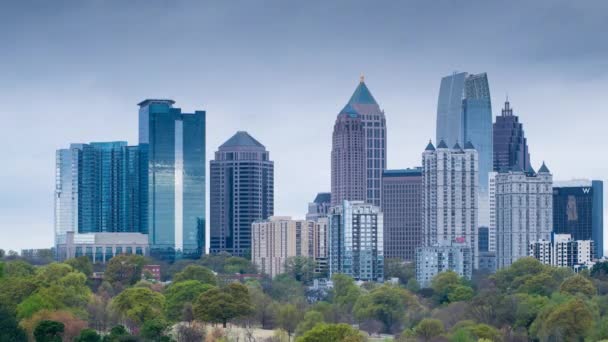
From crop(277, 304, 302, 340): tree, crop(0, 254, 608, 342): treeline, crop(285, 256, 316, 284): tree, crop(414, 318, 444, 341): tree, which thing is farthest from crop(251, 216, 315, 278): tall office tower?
crop(414, 318, 444, 341): tree

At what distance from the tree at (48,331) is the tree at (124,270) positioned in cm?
4968

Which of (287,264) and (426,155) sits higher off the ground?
(426,155)

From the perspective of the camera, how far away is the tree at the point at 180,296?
101 m

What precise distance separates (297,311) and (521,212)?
96146mm

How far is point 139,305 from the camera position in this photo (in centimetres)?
9744

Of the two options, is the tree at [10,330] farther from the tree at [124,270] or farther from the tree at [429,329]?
the tree at [124,270]

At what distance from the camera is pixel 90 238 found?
190875 millimetres

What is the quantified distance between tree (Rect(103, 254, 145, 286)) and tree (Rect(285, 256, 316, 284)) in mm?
24457

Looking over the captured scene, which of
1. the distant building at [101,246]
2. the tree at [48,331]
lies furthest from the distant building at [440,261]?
the tree at [48,331]

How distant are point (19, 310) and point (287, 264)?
3099 inches

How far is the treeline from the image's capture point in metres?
85.2

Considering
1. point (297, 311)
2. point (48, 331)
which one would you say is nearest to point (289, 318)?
point (297, 311)

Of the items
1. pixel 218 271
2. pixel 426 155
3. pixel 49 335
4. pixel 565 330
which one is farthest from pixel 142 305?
pixel 426 155

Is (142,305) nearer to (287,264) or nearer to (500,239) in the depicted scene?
(287,264)
